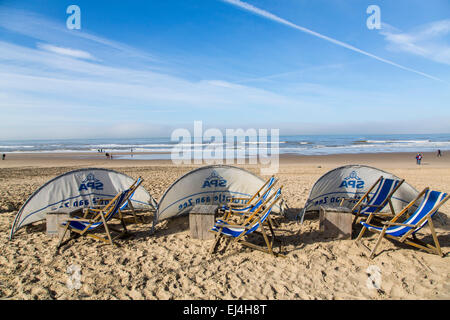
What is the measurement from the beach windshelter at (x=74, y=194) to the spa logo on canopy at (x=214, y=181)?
127 cm

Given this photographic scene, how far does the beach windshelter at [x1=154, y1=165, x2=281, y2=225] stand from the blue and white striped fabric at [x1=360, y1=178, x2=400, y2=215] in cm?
170

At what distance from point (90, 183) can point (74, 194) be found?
1.18 feet

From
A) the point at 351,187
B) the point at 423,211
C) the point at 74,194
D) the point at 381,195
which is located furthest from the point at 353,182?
the point at 74,194

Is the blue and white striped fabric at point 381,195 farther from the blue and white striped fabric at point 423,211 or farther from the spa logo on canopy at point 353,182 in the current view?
the blue and white striped fabric at point 423,211

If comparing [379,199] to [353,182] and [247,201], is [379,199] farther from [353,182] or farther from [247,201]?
[247,201]

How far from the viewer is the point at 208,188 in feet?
18.9

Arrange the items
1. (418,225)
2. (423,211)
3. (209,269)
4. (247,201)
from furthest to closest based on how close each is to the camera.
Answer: (247,201) < (423,211) < (418,225) < (209,269)

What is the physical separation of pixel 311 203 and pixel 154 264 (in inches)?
129

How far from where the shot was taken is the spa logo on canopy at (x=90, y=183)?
5410 millimetres

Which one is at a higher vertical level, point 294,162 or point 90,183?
point 90,183

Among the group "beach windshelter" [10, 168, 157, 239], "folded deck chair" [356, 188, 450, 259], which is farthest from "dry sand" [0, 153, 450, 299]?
"beach windshelter" [10, 168, 157, 239]

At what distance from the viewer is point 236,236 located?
3.97 meters
